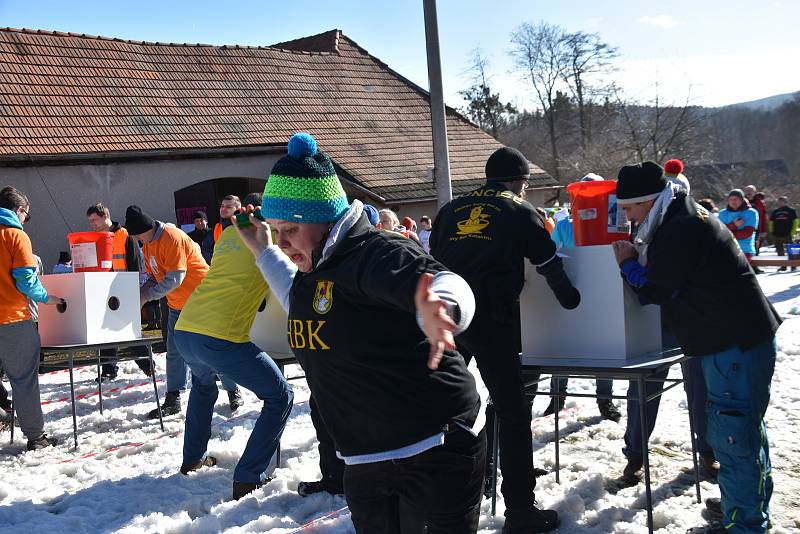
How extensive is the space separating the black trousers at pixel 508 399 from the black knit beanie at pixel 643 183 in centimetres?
94

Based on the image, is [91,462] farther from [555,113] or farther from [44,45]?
[555,113]

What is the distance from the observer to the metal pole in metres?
9.95

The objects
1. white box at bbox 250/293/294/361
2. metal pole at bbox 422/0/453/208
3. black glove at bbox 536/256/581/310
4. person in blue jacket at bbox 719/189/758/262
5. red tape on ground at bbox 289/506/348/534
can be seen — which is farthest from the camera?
person in blue jacket at bbox 719/189/758/262

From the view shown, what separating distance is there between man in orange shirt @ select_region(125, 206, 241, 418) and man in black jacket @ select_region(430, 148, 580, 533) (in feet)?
11.4

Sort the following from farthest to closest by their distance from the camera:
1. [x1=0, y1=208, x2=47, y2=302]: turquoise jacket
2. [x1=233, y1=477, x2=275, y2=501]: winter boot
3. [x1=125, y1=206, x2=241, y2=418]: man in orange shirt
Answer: [x1=125, y1=206, x2=241, y2=418]: man in orange shirt → [x1=0, y1=208, x2=47, y2=302]: turquoise jacket → [x1=233, y1=477, x2=275, y2=501]: winter boot

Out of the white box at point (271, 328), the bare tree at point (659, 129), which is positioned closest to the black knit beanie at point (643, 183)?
the white box at point (271, 328)

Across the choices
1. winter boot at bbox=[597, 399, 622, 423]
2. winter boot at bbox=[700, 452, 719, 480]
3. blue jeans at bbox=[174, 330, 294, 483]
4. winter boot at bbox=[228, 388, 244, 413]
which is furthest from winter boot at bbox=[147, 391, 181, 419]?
winter boot at bbox=[700, 452, 719, 480]

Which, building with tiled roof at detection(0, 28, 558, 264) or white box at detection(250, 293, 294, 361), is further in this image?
building with tiled roof at detection(0, 28, 558, 264)

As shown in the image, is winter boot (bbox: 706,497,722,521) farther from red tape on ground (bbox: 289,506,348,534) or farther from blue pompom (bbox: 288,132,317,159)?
blue pompom (bbox: 288,132,317,159)

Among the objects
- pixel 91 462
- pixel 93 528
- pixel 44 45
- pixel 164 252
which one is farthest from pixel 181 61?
pixel 93 528

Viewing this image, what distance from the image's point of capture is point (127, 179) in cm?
1762

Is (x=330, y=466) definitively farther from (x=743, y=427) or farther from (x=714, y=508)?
(x=743, y=427)

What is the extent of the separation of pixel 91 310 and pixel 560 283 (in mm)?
4482

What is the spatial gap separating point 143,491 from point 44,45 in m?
16.1
